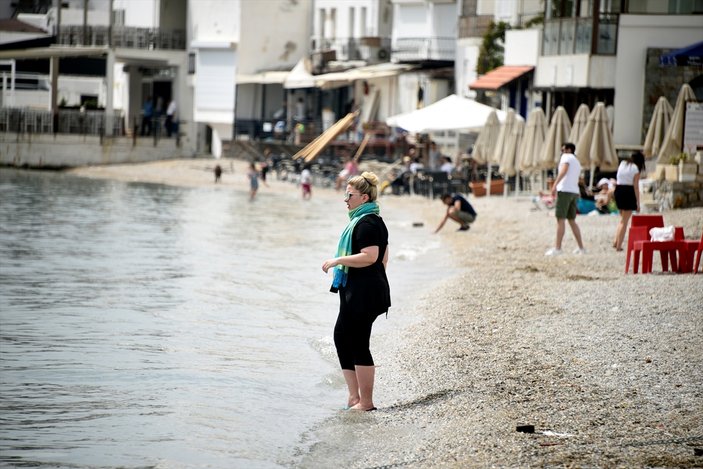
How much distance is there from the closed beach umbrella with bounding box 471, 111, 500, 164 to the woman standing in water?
905 inches

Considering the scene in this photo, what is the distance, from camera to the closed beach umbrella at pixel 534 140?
28891mm

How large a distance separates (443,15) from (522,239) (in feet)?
97.9

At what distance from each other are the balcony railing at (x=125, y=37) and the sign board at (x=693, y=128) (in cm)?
4003

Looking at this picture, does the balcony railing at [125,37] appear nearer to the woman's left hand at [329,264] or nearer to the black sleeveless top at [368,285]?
the black sleeveless top at [368,285]

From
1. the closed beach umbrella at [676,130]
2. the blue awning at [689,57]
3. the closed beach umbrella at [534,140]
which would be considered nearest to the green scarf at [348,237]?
the closed beach umbrella at [676,130]

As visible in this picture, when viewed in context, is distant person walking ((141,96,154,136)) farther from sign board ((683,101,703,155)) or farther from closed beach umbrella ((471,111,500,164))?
sign board ((683,101,703,155))

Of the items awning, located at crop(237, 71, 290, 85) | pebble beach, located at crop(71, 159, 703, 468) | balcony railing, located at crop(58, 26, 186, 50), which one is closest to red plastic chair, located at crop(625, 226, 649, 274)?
pebble beach, located at crop(71, 159, 703, 468)

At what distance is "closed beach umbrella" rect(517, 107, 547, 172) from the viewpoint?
94.8 ft

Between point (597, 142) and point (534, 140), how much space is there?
3642mm

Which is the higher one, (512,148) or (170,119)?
(512,148)

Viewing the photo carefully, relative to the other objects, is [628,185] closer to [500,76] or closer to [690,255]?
[690,255]

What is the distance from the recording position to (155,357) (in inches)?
528

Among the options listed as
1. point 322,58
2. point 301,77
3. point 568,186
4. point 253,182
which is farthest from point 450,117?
point 322,58

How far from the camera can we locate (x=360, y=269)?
380 inches
